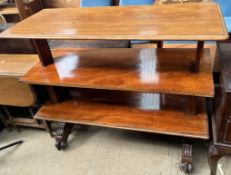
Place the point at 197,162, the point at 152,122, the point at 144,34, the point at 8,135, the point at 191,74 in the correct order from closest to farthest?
the point at 144,34 → the point at 191,74 → the point at 152,122 → the point at 197,162 → the point at 8,135

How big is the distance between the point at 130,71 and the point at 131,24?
0.31 metres

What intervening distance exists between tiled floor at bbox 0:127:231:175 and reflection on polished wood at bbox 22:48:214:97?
605 millimetres

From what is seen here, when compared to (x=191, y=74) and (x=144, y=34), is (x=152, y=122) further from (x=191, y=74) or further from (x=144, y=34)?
(x=144, y=34)

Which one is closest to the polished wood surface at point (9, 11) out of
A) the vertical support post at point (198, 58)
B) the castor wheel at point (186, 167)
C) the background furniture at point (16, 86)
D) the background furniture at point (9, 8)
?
the background furniture at point (9, 8)

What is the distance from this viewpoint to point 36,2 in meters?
3.37

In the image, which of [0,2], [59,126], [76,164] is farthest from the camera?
[0,2]

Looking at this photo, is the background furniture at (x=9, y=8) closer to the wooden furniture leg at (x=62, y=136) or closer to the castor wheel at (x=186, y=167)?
the wooden furniture leg at (x=62, y=136)

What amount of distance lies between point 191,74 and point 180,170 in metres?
0.64

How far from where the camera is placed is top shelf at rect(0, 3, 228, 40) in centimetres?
93

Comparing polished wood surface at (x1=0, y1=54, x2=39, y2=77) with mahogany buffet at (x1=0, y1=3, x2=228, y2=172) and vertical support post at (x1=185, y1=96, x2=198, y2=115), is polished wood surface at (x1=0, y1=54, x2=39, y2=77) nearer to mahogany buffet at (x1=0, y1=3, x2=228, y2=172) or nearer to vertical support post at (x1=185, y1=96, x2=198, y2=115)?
mahogany buffet at (x1=0, y1=3, x2=228, y2=172)

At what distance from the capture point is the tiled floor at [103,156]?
1.45m

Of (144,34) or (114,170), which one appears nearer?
(144,34)

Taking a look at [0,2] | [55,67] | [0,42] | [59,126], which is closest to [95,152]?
[59,126]

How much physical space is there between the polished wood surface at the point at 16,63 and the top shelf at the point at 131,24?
0.34 meters
